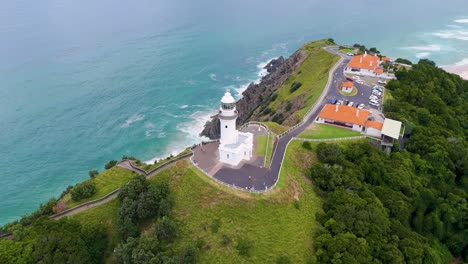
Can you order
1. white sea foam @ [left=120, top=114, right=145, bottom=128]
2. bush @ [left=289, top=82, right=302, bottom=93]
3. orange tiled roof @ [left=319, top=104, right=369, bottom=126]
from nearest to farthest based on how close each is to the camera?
orange tiled roof @ [left=319, top=104, right=369, bottom=126] < bush @ [left=289, top=82, right=302, bottom=93] < white sea foam @ [left=120, top=114, right=145, bottom=128]

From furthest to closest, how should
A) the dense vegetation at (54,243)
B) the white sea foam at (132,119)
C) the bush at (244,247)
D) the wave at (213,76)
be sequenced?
the wave at (213,76) < the white sea foam at (132,119) < the dense vegetation at (54,243) < the bush at (244,247)

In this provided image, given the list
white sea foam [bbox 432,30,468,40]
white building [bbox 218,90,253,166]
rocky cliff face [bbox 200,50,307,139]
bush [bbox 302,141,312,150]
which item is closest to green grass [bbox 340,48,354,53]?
rocky cliff face [bbox 200,50,307,139]

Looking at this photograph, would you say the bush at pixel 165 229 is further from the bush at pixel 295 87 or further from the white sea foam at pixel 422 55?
the white sea foam at pixel 422 55

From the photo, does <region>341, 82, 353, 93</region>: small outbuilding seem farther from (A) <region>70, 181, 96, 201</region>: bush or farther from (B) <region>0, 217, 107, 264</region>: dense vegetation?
(B) <region>0, 217, 107, 264</region>: dense vegetation

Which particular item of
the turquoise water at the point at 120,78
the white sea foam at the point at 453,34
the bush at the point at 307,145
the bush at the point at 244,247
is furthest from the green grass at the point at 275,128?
the white sea foam at the point at 453,34

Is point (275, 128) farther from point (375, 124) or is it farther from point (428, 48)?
point (428, 48)

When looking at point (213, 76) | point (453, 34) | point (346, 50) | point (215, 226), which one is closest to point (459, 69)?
point (346, 50)
